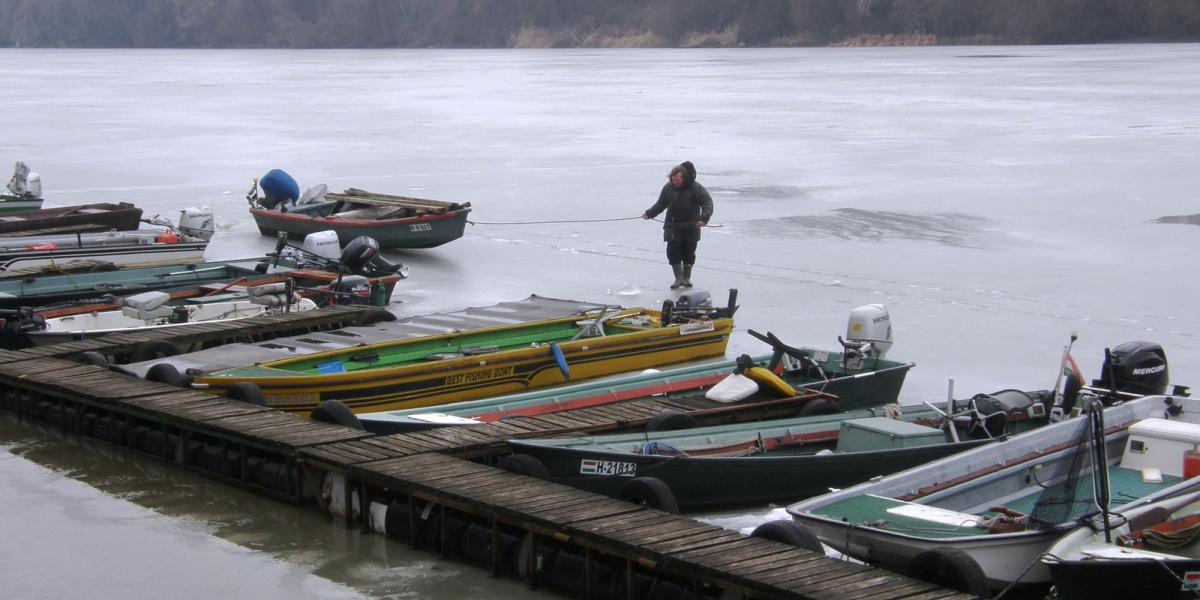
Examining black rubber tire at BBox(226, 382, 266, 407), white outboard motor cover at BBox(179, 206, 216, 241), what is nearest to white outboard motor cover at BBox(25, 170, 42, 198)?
white outboard motor cover at BBox(179, 206, 216, 241)

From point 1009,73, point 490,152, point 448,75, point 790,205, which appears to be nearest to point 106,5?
point 448,75

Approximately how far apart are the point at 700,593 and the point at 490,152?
81.3 ft

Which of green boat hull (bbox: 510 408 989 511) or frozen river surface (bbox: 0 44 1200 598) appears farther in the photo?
frozen river surface (bbox: 0 44 1200 598)

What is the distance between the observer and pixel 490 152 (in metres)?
31.1

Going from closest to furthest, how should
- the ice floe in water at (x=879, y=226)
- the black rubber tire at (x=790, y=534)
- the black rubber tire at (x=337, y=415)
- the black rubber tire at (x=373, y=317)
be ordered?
the black rubber tire at (x=790, y=534)
the black rubber tire at (x=337, y=415)
the black rubber tire at (x=373, y=317)
the ice floe in water at (x=879, y=226)

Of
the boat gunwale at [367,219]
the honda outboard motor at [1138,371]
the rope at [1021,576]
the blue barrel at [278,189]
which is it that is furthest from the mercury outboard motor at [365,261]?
the rope at [1021,576]

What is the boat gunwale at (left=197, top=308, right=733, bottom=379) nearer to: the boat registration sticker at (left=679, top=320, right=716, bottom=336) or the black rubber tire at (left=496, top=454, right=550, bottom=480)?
the boat registration sticker at (left=679, top=320, right=716, bottom=336)

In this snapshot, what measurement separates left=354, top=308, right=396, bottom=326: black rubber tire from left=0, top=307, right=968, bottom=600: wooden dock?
9.82 ft

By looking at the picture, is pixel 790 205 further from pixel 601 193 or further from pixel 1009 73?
pixel 1009 73

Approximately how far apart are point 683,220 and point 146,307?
5710 mm

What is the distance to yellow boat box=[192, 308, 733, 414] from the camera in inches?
417

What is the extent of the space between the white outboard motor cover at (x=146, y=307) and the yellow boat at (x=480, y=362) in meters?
2.70

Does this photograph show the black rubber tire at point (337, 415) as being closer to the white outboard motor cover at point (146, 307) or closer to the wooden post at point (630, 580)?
the wooden post at point (630, 580)

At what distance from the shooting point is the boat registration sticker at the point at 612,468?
27.8 ft
